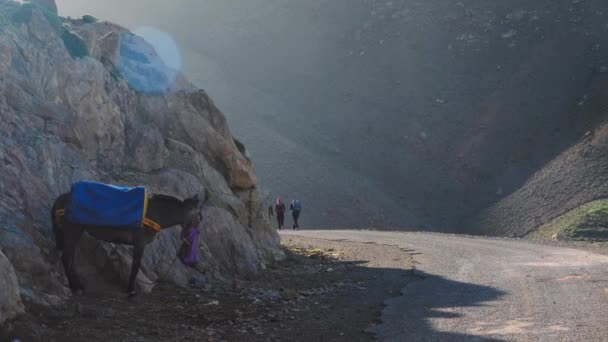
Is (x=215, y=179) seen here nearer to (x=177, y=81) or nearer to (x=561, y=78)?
(x=177, y=81)

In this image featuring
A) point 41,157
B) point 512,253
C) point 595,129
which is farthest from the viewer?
point 595,129

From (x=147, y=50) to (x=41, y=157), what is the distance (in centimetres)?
835

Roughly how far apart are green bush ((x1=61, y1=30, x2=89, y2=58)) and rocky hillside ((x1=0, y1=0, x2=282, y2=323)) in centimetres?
3

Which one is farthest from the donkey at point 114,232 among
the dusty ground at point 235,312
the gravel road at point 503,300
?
the gravel road at point 503,300

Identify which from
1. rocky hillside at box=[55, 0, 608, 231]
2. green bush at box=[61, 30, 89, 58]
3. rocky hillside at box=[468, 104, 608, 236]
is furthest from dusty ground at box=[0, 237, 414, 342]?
rocky hillside at box=[55, 0, 608, 231]

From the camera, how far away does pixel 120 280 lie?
35.7 feet

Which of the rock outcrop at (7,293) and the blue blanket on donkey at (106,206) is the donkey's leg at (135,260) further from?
the rock outcrop at (7,293)

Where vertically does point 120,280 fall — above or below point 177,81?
below

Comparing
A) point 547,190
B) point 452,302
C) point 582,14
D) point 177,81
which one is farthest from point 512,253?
point 582,14

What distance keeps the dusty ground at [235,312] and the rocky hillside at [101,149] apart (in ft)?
1.48

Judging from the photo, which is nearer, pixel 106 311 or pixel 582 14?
pixel 106 311

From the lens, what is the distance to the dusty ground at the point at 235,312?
820 centimetres

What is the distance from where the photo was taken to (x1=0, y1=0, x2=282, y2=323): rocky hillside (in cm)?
995

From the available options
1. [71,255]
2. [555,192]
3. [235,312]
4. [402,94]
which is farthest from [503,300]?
[402,94]
